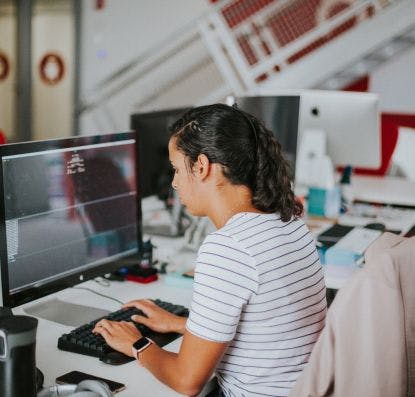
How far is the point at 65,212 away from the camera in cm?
184

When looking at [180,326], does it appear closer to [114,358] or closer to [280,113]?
[114,358]

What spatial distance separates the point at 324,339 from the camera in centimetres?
123

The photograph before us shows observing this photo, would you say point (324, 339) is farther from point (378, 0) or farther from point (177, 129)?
point (378, 0)

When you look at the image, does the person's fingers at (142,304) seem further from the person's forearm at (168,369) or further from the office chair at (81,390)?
the office chair at (81,390)

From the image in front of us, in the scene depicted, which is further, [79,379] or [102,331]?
[102,331]

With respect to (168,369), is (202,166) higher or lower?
higher

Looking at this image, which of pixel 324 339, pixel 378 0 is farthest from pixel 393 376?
pixel 378 0

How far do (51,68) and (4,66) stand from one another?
19.6 inches

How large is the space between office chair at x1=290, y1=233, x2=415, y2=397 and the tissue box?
212 centimetres

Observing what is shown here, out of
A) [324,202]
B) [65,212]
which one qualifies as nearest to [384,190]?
[324,202]

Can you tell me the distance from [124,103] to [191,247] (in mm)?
5133

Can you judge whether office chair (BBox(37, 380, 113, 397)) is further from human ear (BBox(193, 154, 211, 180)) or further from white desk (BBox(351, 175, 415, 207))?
white desk (BBox(351, 175, 415, 207))

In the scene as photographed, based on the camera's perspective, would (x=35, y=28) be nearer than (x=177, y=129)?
No

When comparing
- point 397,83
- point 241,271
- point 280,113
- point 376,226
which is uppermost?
point 397,83
